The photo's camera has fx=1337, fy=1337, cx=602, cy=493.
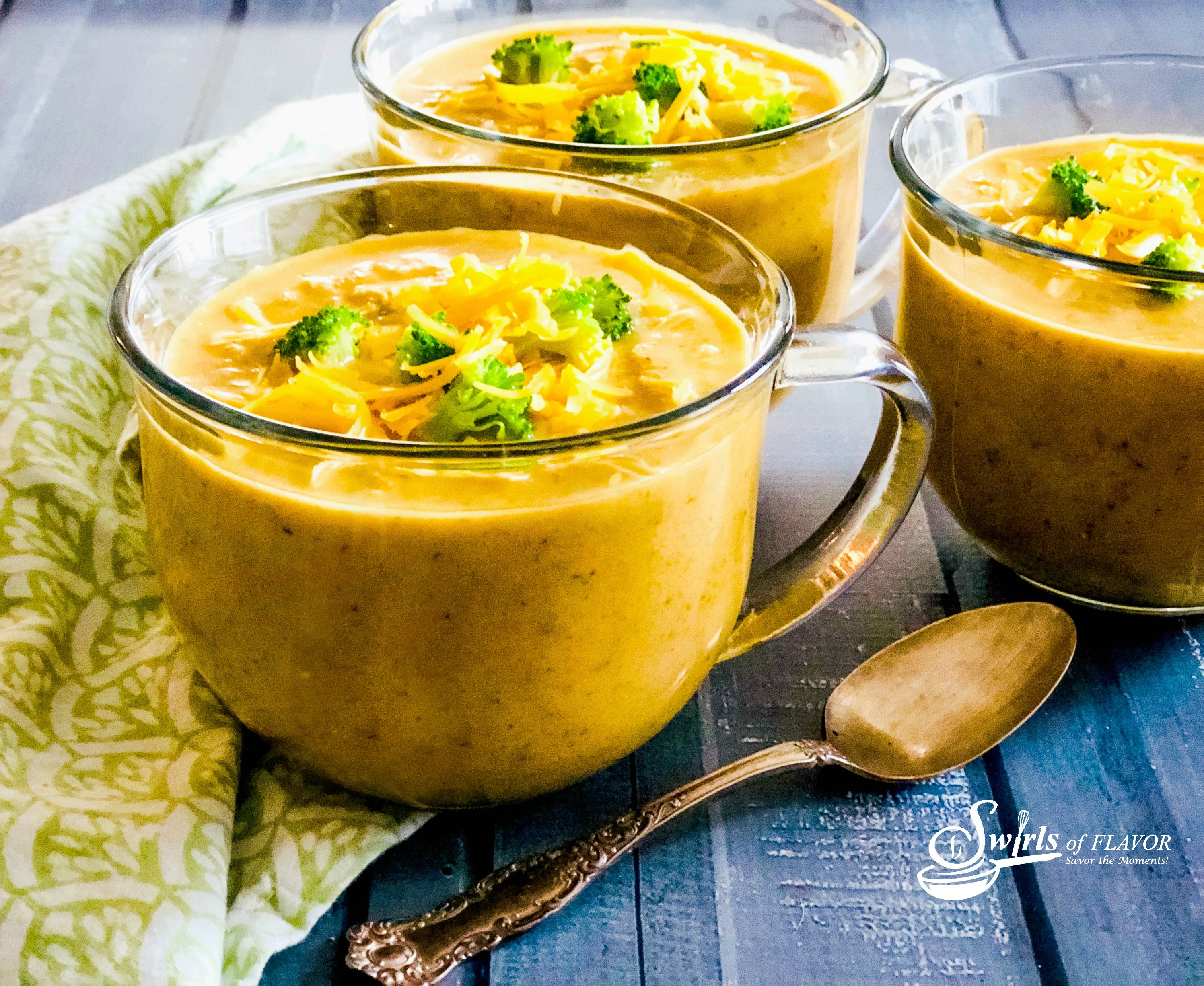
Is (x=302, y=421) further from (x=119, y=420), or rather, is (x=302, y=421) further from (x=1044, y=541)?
(x=1044, y=541)

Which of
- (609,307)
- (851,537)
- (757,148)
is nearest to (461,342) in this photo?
(609,307)

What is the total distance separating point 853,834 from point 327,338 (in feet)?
1.95

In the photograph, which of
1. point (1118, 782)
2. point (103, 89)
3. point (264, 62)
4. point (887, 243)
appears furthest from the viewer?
point (264, 62)

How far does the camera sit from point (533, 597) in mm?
927

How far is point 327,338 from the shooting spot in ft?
3.33

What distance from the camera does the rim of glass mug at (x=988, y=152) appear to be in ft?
3.86

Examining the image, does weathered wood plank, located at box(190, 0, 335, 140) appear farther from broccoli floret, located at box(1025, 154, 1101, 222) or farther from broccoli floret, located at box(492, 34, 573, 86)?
broccoli floret, located at box(1025, 154, 1101, 222)

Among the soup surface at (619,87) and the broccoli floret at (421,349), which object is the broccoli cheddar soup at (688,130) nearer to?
the soup surface at (619,87)

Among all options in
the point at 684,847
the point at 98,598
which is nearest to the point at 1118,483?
the point at 684,847

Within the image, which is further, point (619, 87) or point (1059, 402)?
point (619, 87)

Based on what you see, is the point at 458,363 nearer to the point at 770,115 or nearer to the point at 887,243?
the point at 770,115

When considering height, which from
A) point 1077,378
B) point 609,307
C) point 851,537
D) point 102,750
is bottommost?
point 102,750

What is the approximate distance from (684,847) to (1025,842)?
293 millimetres

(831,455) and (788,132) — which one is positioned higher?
(788,132)
